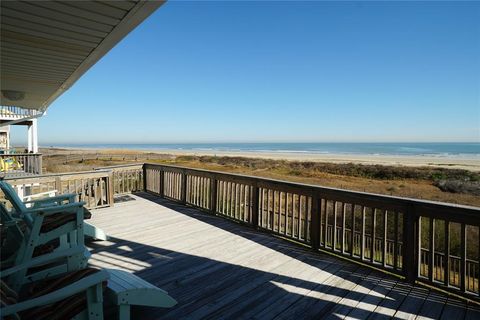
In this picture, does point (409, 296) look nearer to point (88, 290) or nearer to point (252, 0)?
point (88, 290)

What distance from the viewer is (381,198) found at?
3135mm

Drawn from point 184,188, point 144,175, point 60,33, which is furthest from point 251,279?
point 144,175

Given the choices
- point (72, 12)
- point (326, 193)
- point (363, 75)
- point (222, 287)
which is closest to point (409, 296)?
point (326, 193)

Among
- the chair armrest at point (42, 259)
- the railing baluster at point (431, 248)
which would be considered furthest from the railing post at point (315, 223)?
the chair armrest at point (42, 259)

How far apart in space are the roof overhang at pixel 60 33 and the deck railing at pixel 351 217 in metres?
2.89

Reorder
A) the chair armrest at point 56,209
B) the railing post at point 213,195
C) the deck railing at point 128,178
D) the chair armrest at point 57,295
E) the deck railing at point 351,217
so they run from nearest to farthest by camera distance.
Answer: the chair armrest at point 57,295
the chair armrest at point 56,209
the deck railing at point 351,217
the railing post at point 213,195
the deck railing at point 128,178

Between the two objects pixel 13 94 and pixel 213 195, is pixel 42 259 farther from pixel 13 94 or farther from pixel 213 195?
pixel 13 94

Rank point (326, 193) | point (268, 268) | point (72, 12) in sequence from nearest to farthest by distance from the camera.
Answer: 1. point (72, 12)
2. point (268, 268)
3. point (326, 193)

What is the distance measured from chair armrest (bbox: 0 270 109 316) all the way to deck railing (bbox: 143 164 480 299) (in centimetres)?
269

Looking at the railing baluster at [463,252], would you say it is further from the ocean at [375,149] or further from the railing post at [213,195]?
the ocean at [375,149]

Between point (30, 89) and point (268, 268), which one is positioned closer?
point (268, 268)

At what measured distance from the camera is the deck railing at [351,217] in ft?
8.96

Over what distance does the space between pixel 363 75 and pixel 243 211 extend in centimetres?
3412

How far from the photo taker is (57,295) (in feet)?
4.61
